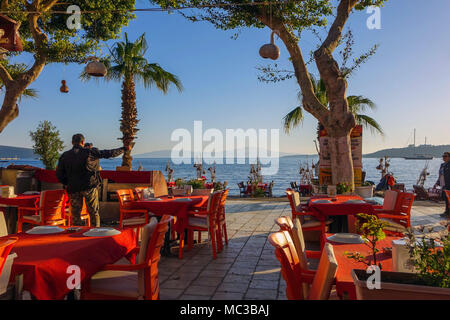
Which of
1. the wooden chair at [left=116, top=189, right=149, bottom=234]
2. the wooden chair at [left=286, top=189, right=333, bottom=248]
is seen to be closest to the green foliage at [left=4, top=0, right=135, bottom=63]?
the wooden chair at [left=116, top=189, right=149, bottom=234]

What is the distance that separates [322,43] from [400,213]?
5.09m

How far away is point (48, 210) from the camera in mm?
5066

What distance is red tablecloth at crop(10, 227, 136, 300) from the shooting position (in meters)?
1.83

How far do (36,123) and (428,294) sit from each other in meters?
13.9

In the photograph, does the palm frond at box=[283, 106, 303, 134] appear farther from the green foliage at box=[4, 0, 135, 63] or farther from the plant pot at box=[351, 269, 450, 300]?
the plant pot at box=[351, 269, 450, 300]

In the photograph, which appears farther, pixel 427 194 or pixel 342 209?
pixel 427 194

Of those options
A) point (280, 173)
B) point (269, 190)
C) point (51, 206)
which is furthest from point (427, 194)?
point (280, 173)

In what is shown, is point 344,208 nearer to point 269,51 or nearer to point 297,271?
point 269,51

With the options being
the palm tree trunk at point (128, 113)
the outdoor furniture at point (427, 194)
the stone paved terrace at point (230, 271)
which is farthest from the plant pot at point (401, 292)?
the outdoor furniture at point (427, 194)

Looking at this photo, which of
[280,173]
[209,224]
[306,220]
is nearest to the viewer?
[209,224]

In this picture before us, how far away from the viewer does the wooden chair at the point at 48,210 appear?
16.4 ft

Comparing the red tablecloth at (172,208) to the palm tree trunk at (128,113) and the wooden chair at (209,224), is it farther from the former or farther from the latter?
the palm tree trunk at (128,113)

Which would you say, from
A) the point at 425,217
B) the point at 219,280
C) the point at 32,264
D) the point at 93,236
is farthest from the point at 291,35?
the point at 32,264
